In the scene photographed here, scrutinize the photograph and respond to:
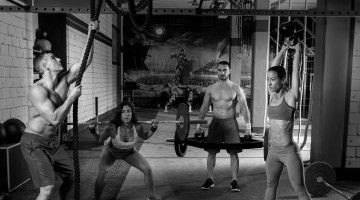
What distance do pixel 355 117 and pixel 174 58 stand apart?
12792 mm

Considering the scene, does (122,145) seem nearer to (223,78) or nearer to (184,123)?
(184,123)

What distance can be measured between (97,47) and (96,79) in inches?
38.9

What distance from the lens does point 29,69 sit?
545 cm

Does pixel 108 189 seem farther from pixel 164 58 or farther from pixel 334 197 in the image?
pixel 164 58

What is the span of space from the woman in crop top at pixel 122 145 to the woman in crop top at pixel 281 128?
48.3 inches

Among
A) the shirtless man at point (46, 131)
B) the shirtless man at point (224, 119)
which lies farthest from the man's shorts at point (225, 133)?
the shirtless man at point (46, 131)

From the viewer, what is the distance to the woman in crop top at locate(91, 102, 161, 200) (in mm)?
3535

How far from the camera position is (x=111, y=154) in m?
3.56

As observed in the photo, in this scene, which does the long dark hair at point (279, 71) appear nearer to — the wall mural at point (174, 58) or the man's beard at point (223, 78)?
the man's beard at point (223, 78)

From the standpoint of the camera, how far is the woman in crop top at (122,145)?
3.54 metres

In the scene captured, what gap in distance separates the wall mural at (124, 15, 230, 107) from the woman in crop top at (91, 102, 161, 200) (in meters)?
13.0

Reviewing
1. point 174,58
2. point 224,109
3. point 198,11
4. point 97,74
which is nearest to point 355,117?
point 224,109

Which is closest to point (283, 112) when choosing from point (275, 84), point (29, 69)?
point (275, 84)

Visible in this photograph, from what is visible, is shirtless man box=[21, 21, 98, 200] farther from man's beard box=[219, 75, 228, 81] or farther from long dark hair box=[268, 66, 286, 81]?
man's beard box=[219, 75, 228, 81]
